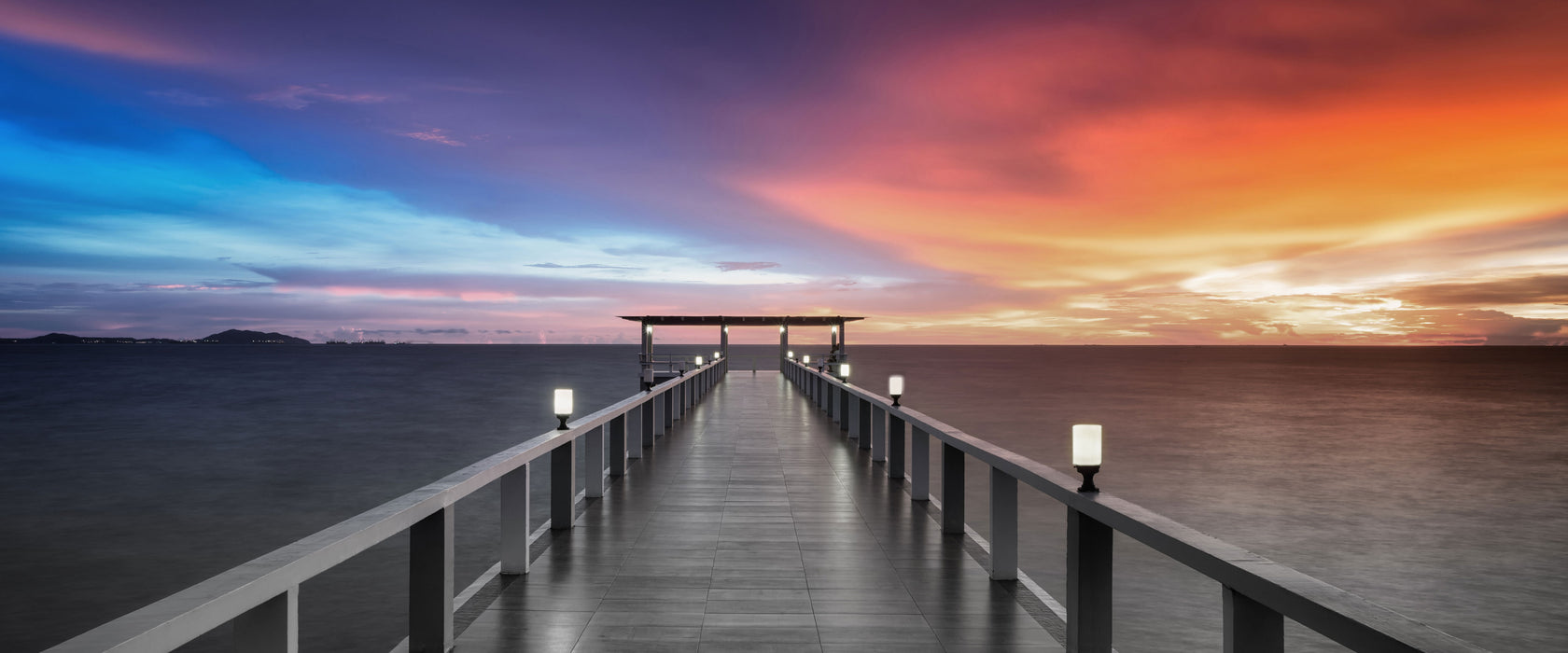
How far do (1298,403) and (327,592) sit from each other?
49.2 m

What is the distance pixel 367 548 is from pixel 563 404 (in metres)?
1.99

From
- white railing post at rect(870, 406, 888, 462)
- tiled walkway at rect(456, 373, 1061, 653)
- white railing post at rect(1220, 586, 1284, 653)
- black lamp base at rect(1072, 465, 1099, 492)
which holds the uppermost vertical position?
black lamp base at rect(1072, 465, 1099, 492)

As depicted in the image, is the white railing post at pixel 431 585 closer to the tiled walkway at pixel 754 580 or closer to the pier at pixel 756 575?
the pier at pixel 756 575

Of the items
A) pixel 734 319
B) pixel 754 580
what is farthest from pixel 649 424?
pixel 734 319

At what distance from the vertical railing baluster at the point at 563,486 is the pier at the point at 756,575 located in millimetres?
18

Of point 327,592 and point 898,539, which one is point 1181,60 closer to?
point 898,539

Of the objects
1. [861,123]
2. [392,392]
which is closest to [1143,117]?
[861,123]

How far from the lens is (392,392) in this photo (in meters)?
48.0

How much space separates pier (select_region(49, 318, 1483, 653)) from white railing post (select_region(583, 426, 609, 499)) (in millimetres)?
16

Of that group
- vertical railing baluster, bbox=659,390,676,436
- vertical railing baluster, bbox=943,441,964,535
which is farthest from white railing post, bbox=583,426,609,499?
vertical railing baluster, bbox=659,390,676,436

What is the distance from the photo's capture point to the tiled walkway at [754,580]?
353 centimetres

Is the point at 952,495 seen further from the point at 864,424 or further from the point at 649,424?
the point at 649,424

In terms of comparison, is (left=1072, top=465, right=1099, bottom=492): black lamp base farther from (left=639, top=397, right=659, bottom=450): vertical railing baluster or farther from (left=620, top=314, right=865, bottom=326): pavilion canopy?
(left=620, top=314, right=865, bottom=326): pavilion canopy

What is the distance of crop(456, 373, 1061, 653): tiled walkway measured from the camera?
11.6ft
